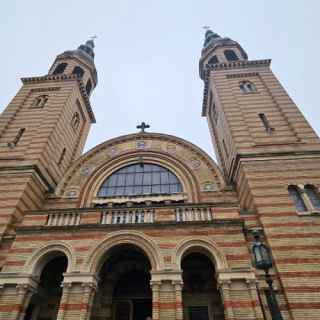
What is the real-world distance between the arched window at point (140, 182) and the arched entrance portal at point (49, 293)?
5408 mm

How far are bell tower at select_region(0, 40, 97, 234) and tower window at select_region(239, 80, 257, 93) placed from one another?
13053 millimetres

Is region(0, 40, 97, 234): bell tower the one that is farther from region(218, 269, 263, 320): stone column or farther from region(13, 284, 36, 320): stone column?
region(218, 269, 263, 320): stone column

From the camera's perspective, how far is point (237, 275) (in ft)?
31.2

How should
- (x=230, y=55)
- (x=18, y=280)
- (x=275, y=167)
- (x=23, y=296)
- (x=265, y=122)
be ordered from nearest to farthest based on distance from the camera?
(x=23, y=296) < (x=18, y=280) < (x=275, y=167) < (x=265, y=122) < (x=230, y=55)

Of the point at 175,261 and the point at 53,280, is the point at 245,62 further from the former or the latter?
the point at 53,280

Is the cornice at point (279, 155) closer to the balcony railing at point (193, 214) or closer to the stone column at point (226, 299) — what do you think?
the balcony railing at point (193, 214)

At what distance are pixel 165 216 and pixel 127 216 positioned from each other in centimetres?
168

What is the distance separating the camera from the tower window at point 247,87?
19272mm

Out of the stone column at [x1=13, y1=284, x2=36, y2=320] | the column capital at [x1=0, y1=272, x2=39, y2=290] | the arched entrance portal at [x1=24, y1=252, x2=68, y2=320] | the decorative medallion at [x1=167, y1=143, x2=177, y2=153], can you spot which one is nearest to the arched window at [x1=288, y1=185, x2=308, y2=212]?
the decorative medallion at [x1=167, y1=143, x2=177, y2=153]

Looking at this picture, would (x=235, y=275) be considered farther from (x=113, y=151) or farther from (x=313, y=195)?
(x=113, y=151)

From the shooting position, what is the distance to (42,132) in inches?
687

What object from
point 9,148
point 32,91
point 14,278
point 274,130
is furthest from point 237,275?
point 32,91

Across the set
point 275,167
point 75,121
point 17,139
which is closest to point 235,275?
point 275,167

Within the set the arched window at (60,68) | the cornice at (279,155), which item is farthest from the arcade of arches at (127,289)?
the arched window at (60,68)
